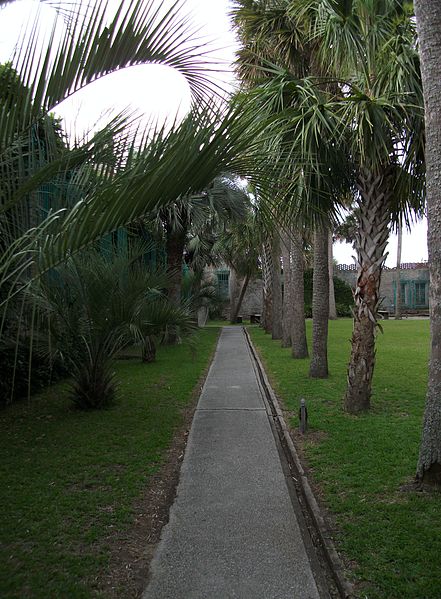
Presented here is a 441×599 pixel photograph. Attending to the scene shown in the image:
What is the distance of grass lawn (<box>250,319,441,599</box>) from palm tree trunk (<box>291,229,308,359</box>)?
3045 millimetres

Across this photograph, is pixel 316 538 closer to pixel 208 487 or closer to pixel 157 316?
pixel 208 487

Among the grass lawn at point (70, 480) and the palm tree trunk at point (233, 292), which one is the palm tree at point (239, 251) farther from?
Answer: the grass lawn at point (70, 480)

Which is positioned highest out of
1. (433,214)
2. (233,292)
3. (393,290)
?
(393,290)

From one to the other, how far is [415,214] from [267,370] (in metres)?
5.89

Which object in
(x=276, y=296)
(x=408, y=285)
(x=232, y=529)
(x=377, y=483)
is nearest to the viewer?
(x=232, y=529)

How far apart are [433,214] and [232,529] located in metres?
2.86

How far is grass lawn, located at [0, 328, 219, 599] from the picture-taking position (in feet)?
10.3

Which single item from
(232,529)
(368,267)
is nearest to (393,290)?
(368,267)

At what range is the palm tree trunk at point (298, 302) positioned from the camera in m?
12.7

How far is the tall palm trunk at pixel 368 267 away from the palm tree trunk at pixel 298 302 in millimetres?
5182

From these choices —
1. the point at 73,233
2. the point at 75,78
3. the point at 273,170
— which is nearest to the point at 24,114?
the point at 75,78

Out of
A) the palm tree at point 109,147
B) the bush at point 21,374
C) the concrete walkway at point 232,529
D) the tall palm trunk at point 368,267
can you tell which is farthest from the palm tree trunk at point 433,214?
the bush at point 21,374

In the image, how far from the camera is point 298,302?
12867 millimetres

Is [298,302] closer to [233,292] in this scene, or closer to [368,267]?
[368,267]
